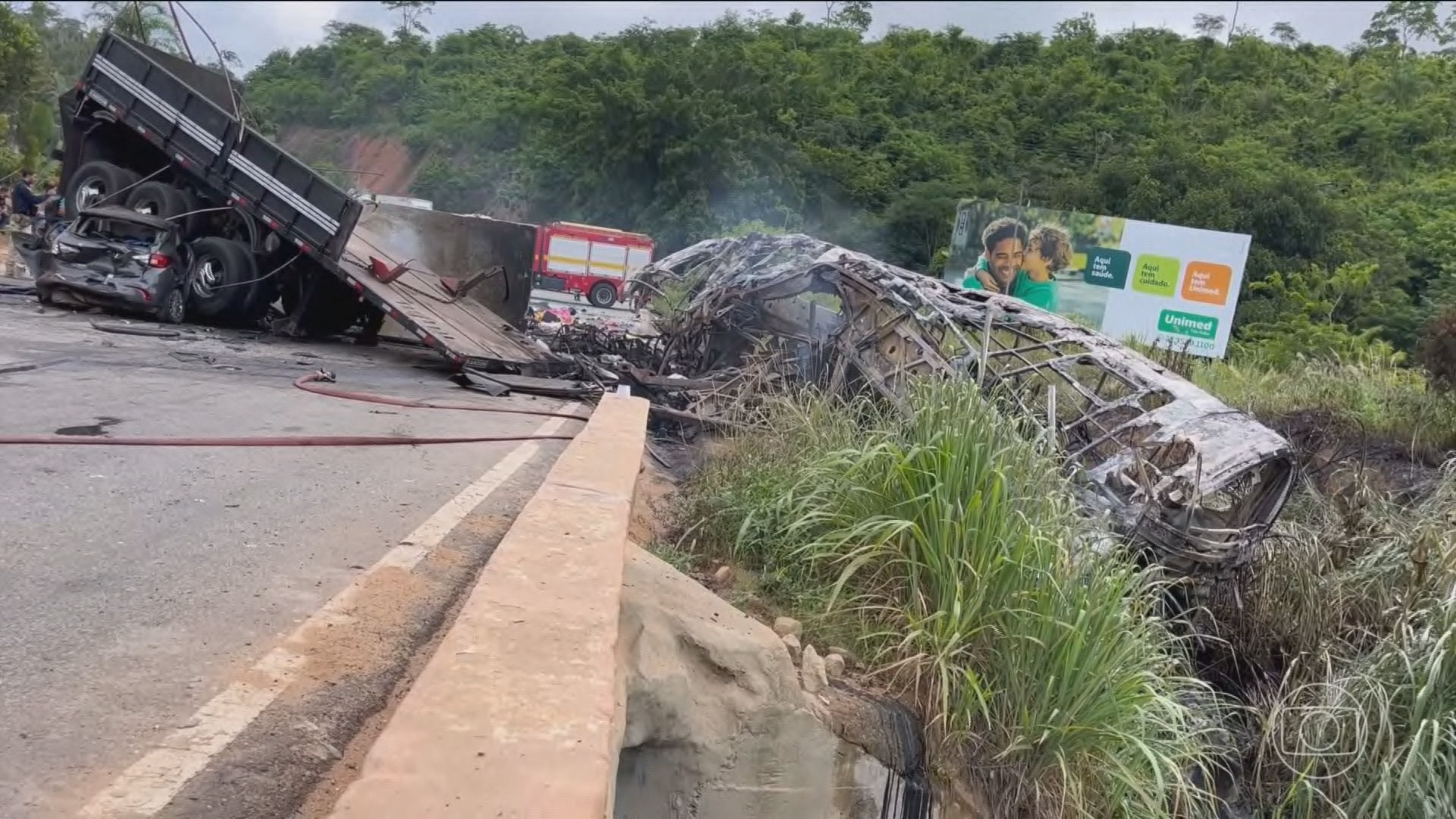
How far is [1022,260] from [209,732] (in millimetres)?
27318

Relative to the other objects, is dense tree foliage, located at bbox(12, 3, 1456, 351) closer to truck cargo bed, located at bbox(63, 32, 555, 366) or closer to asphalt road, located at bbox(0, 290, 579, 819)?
truck cargo bed, located at bbox(63, 32, 555, 366)

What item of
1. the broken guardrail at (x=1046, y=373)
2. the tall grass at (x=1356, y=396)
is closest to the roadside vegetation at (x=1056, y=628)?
the broken guardrail at (x=1046, y=373)

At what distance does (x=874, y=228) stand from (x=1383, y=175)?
790 inches

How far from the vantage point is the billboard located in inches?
1041

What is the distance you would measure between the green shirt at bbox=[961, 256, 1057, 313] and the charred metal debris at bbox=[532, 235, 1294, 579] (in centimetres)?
1468

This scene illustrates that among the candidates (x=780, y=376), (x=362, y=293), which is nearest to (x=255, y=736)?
(x=780, y=376)

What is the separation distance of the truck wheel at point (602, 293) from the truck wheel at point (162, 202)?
78.0 ft

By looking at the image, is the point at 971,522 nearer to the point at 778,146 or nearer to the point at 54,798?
the point at 54,798

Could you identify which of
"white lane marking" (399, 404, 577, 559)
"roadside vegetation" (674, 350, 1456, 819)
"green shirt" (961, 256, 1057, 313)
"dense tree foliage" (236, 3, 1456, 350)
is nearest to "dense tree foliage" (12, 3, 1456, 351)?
"dense tree foliage" (236, 3, 1456, 350)

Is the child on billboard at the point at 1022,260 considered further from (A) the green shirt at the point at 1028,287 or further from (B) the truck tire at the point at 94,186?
(B) the truck tire at the point at 94,186

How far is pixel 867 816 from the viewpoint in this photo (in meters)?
4.35

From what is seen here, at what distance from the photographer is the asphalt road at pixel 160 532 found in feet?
9.51

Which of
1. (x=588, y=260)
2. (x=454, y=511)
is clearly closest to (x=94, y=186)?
(x=454, y=511)

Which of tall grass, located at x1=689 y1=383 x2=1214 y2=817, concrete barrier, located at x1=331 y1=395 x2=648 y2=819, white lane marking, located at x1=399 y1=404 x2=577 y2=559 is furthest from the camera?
white lane marking, located at x1=399 y1=404 x2=577 y2=559
